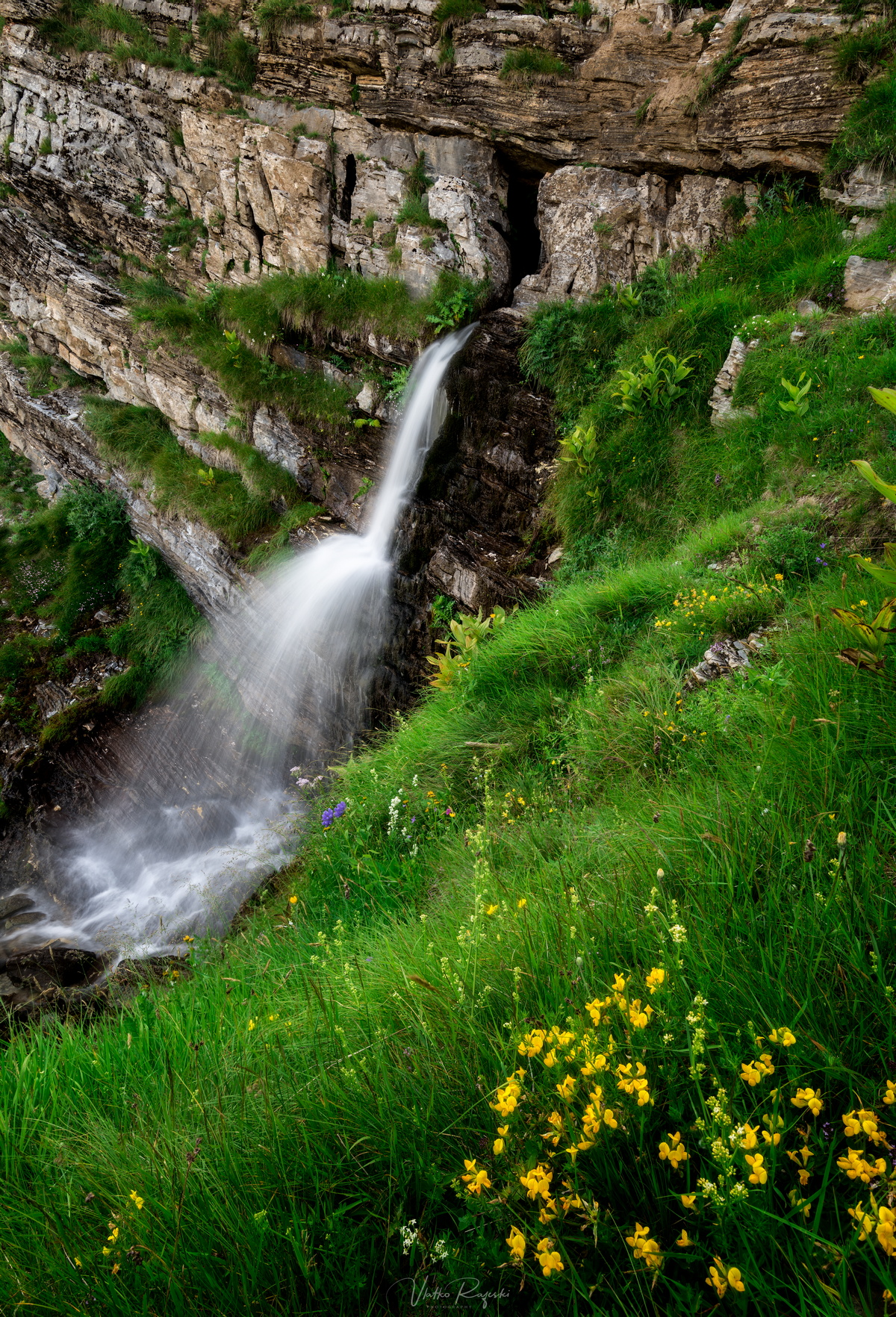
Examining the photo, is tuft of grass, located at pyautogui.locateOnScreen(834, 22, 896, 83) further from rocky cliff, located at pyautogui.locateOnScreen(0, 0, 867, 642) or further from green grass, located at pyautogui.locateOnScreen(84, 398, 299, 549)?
green grass, located at pyautogui.locateOnScreen(84, 398, 299, 549)

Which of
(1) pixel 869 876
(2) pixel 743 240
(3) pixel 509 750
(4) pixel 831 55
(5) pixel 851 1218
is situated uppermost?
(4) pixel 831 55

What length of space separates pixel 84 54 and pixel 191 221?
3543 mm

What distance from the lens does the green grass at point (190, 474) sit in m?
9.30

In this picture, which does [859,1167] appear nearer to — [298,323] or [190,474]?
[298,323]

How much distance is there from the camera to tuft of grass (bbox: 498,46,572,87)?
8.40m

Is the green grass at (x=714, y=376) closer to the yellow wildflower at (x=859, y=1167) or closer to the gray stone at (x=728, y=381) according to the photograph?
the gray stone at (x=728, y=381)

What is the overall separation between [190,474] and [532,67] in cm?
752

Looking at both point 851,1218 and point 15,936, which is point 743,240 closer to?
point 851,1218

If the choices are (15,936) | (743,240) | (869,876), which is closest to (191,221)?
(743,240)

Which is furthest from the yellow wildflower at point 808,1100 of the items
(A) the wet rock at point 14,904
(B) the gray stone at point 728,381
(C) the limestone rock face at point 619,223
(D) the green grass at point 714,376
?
(A) the wet rock at point 14,904

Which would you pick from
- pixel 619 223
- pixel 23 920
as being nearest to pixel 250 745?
pixel 23 920

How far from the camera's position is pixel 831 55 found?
22.2 feet

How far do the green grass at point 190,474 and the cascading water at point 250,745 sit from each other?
130 cm

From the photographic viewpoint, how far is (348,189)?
969 centimetres
